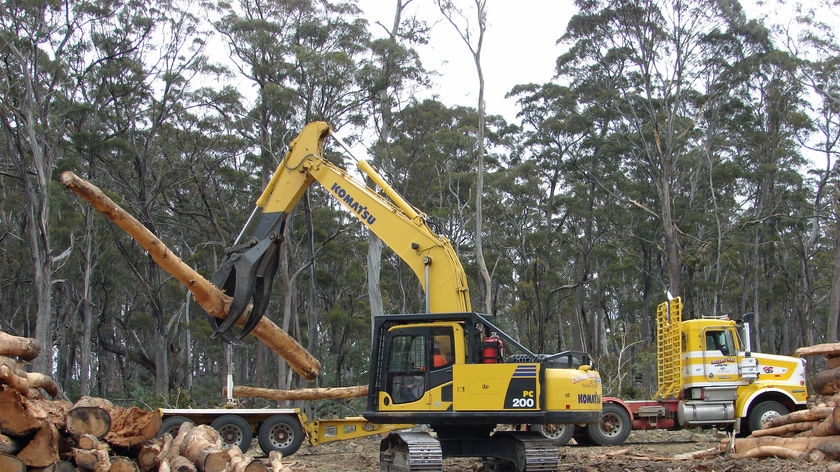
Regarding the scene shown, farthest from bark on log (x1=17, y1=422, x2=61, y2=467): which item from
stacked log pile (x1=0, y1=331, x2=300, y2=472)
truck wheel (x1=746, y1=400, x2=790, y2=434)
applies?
truck wheel (x1=746, y1=400, x2=790, y2=434)

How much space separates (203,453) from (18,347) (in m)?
2.29

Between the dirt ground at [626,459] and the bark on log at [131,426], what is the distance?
2.22 m

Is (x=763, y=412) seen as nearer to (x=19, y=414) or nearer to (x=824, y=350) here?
(x=824, y=350)

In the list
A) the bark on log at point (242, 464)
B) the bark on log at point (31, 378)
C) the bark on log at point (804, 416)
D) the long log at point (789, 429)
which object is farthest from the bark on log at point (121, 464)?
the long log at point (789, 429)

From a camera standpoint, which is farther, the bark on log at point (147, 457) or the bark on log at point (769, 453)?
the bark on log at point (769, 453)

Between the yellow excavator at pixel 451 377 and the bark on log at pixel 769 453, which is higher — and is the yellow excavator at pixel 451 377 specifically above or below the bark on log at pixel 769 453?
above

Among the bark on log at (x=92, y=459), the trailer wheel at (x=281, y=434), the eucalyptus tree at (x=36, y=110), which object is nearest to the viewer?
the bark on log at (x=92, y=459)

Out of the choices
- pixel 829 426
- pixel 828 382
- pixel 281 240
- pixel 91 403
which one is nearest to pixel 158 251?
pixel 281 240

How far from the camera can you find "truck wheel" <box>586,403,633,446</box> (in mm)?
15750

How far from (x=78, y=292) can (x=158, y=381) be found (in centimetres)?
933

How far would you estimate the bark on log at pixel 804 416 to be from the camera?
11500 mm

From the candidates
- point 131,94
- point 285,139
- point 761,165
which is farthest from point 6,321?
point 761,165

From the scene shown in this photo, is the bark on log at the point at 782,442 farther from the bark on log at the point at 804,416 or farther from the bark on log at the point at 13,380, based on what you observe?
the bark on log at the point at 13,380

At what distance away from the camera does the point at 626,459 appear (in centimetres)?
1298
